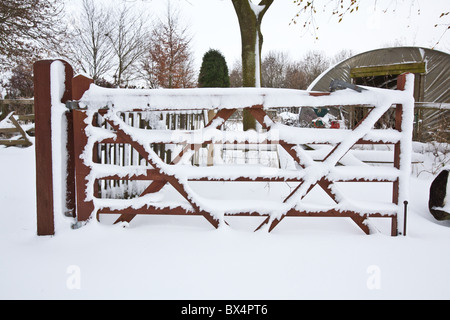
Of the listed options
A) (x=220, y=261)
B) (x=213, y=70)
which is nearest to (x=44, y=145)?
(x=220, y=261)

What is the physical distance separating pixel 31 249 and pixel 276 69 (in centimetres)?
4900

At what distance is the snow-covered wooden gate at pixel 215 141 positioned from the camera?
7.88ft

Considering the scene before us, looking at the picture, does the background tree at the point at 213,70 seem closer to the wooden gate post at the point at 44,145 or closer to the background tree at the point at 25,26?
the background tree at the point at 25,26

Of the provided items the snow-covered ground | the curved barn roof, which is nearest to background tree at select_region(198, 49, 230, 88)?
the curved barn roof

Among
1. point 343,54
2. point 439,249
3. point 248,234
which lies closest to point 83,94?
point 248,234

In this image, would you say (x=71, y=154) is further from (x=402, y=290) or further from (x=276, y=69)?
(x=276, y=69)

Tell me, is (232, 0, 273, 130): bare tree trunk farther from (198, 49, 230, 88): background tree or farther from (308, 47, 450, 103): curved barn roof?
(198, 49, 230, 88): background tree

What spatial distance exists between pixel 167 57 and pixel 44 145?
1983 cm

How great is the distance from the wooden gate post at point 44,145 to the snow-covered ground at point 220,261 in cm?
16

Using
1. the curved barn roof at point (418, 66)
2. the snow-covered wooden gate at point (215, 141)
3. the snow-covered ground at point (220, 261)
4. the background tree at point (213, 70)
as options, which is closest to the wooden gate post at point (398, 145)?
the snow-covered wooden gate at point (215, 141)

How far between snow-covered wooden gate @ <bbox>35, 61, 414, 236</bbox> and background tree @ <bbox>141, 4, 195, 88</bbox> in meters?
18.4

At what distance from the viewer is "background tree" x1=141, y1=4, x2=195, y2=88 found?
20141 millimetres

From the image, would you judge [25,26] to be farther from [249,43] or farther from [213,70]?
[213,70]

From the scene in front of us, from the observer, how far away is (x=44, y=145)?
94.9 inches
